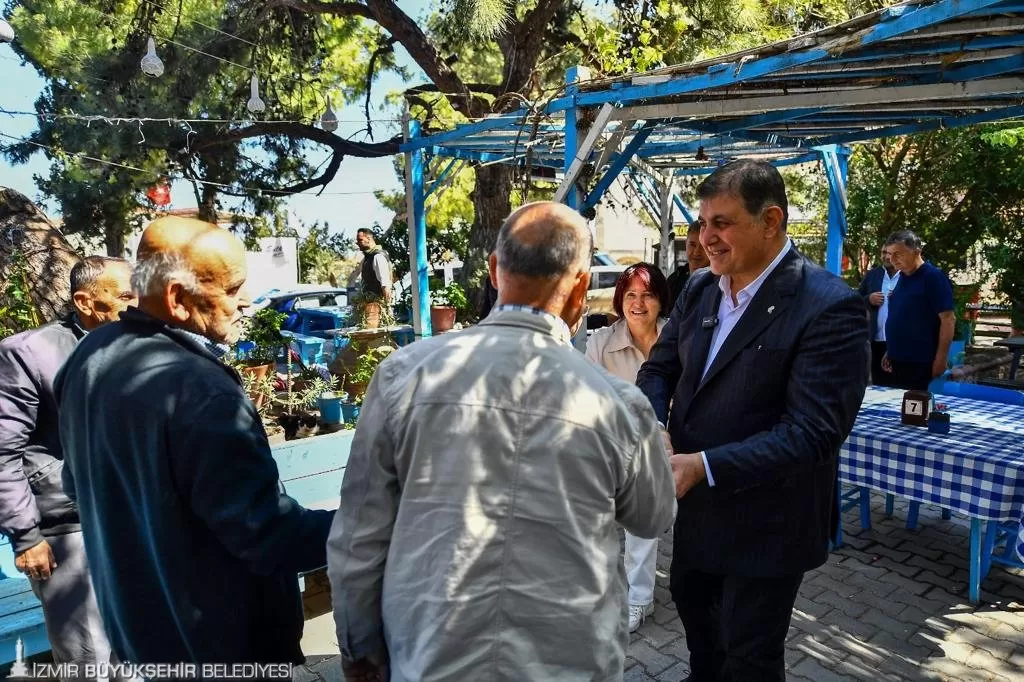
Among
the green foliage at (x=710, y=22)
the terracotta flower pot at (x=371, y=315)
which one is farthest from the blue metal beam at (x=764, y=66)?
the terracotta flower pot at (x=371, y=315)

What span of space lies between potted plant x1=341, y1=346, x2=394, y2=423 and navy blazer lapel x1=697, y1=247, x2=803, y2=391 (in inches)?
136

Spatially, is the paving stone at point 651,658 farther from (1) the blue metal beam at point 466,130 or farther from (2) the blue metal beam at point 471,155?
(2) the blue metal beam at point 471,155

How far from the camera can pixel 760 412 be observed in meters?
1.96

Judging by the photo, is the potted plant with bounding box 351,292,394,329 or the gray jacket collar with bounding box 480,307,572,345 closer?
the gray jacket collar with bounding box 480,307,572,345

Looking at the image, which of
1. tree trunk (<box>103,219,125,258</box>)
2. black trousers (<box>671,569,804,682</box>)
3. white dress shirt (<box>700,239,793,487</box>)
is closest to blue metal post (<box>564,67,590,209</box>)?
white dress shirt (<box>700,239,793,487</box>)

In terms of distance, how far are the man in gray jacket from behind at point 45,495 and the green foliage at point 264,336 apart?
390 cm

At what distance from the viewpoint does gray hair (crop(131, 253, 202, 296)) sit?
5.23ft

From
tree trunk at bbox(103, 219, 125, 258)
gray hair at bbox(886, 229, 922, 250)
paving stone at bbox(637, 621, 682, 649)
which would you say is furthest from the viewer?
tree trunk at bbox(103, 219, 125, 258)

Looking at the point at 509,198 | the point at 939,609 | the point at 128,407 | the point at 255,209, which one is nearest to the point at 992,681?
the point at 939,609

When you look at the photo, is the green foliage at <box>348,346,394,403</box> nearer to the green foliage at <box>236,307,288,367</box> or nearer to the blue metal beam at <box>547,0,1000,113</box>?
the green foliage at <box>236,307,288,367</box>

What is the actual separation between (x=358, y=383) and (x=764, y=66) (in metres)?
3.72

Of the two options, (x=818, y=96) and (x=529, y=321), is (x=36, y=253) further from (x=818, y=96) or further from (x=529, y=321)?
(x=818, y=96)

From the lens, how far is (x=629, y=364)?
3.32 meters

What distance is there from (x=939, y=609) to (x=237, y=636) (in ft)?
11.3
